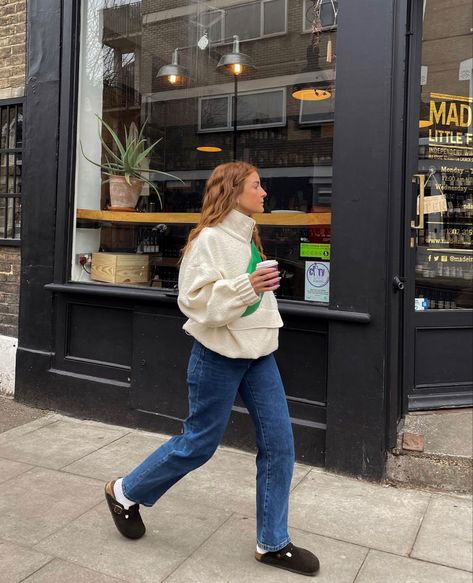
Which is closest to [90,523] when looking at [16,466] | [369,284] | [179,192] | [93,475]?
[93,475]

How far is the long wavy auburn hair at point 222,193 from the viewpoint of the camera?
2580 mm

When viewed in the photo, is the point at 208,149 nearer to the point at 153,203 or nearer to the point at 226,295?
the point at 153,203

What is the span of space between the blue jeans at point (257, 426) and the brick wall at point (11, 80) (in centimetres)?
310

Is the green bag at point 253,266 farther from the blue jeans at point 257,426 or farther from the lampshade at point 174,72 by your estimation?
the lampshade at point 174,72

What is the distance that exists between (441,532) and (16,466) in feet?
8.59

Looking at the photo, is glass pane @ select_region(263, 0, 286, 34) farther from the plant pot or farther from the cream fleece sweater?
the cream fleece sweater

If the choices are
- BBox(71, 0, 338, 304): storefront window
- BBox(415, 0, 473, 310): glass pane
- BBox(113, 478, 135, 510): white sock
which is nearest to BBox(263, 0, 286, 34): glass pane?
BBox(71, 0, 338, 304): storefront window

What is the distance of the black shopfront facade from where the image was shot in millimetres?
3660

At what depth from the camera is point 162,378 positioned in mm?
4422

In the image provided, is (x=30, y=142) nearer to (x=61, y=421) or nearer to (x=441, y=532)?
(x=61, y=421)

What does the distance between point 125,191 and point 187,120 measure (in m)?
0.80

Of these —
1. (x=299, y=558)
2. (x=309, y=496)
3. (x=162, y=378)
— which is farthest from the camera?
(x=162, y=378)

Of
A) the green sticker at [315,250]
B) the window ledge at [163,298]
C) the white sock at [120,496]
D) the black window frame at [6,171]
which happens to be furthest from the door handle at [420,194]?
the black window frame at [6,171]

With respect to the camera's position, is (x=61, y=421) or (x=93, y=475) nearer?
(x=93, y=475)
